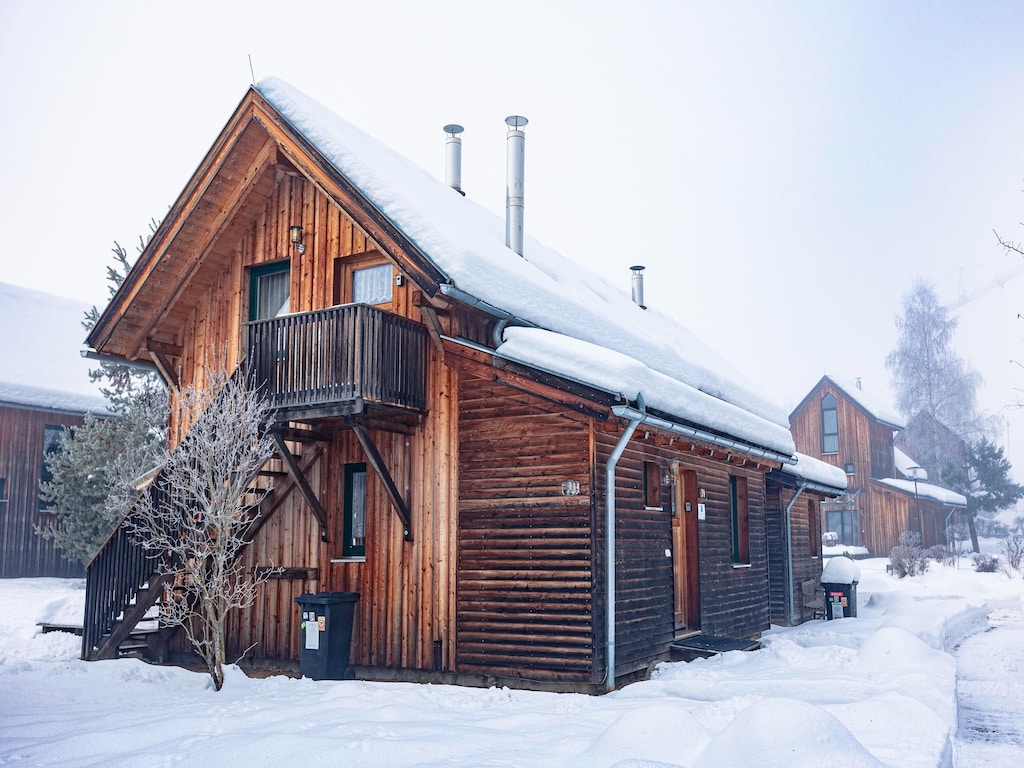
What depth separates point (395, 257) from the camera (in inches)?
470

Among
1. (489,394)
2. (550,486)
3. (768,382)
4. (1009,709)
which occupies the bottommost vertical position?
(1009,709)

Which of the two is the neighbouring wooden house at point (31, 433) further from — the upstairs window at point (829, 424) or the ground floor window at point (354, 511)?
the upstairs window at point (829, 424)

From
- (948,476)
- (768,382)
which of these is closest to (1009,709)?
(948,476)

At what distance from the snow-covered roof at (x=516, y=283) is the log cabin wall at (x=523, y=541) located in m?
0.78

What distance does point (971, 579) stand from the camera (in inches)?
1169

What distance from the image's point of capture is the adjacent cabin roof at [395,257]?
453 inches

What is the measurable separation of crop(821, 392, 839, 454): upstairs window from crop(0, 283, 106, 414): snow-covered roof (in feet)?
105

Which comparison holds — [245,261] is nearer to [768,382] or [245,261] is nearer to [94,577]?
[94,577]

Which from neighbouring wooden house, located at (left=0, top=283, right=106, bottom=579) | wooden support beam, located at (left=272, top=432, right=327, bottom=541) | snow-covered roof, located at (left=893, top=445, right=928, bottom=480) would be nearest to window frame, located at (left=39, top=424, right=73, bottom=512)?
neighbouring wooden house, located at (left=0, top=283, right=106, bottom=579)

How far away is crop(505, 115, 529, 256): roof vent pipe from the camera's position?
14711 mm

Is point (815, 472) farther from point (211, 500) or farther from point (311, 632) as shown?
point (211, 500)

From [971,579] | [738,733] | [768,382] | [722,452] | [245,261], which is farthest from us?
[768,382]

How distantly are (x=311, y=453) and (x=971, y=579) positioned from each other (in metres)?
24.5

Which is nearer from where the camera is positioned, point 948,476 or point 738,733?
point 738,733
